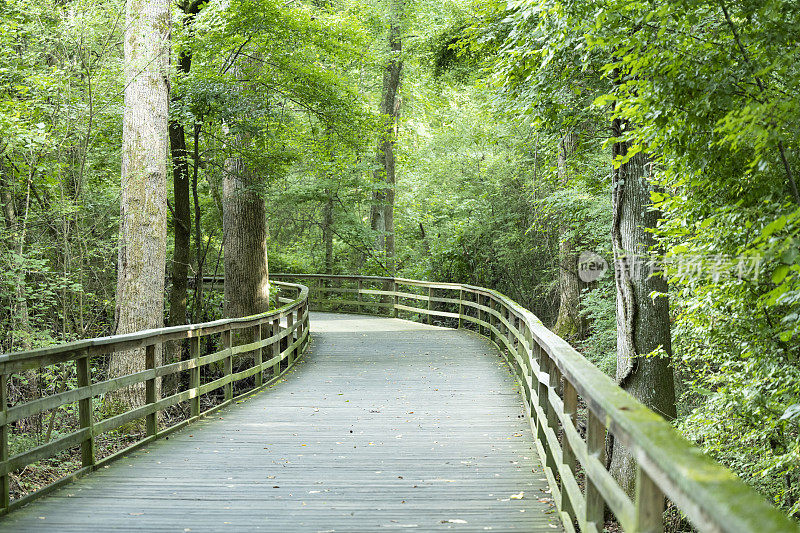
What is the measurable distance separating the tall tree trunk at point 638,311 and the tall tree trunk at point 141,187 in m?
6.27

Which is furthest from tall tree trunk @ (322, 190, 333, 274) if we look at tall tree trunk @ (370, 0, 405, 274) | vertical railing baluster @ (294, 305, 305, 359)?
vertical railing baluster @ (294, 305, 305, 359)

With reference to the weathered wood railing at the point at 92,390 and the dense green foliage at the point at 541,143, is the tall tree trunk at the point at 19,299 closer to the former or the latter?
the dense green foliage at the point at 541,143

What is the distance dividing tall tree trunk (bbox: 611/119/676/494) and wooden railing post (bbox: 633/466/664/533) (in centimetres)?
553

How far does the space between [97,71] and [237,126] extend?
321 cm

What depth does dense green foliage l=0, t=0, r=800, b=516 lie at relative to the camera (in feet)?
14.4

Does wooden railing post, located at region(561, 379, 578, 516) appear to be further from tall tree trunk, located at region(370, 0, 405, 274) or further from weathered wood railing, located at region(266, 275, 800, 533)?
tall tree trunk, located at region(370, 0, 405, 274)

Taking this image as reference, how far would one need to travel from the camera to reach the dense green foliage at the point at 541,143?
172 inches

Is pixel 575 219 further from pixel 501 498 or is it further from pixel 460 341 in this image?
pixel 501 498

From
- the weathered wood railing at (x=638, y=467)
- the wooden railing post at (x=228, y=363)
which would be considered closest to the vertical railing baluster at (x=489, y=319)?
the wooden railing post at (x=228, y=363)

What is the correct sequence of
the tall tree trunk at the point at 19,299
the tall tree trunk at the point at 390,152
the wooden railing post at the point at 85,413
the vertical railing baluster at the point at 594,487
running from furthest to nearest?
the tall tree trunk at the point at 390,152 < the tall tree trunk at the point at 19,299 < the wooden railing post at the point at 85,413 < the vertical railing baluster at the point at 594,487

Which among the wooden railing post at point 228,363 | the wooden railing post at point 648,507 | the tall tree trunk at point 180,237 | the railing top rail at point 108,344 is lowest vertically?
the wooden railing post at point 228,363

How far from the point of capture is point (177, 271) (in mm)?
12141

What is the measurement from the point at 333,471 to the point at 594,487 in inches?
106

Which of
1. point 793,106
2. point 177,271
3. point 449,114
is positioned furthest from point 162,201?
point 449,114
